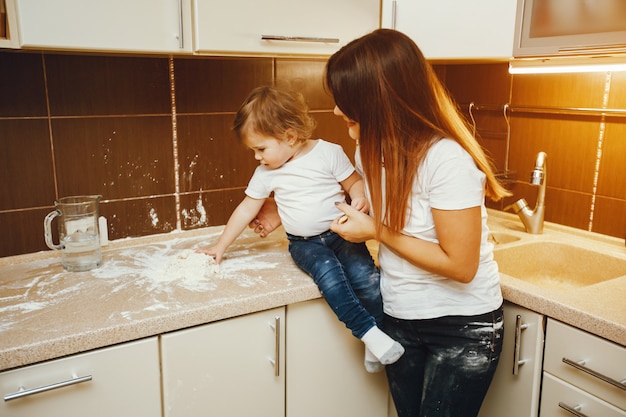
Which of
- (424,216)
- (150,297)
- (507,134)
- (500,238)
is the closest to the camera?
(424,216)

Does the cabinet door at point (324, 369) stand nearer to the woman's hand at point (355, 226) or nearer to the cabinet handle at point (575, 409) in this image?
the woman's hand at point (355, 226)

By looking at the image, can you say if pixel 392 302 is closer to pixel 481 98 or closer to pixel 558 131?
pixel 558 131

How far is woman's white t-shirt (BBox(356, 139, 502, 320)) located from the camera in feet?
4.05

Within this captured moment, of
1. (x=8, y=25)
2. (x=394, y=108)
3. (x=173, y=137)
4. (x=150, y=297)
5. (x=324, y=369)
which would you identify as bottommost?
(x=324, y=369)

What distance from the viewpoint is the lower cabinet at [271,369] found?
1392 millimetres

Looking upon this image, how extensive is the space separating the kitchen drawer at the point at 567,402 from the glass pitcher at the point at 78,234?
128 cm

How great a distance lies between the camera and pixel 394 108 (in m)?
1.25

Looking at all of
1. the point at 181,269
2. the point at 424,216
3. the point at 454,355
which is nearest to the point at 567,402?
→ the point at 454,355

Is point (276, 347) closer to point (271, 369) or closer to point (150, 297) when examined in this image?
point (271, 369)

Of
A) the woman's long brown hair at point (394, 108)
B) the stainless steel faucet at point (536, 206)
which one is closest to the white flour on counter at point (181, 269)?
the woman's long brown hair at point (394, 108)

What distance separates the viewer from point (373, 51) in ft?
4.09

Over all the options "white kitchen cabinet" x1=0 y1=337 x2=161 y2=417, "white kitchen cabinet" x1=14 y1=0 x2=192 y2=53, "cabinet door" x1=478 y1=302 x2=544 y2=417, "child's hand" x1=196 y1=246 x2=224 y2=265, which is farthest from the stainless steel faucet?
"white kitchen cabinet" x1=0 y1=337 x2=161 y2=417

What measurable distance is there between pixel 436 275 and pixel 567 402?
458 millimetres

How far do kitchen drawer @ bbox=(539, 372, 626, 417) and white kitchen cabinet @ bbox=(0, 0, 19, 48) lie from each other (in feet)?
5.04
